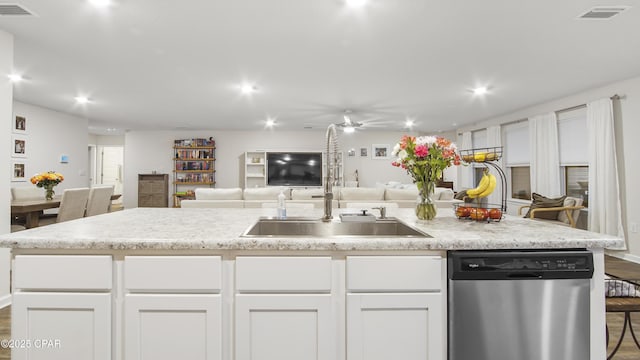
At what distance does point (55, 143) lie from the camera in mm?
5953

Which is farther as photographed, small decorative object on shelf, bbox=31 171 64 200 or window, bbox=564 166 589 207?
window, bbox=564 166 589 207

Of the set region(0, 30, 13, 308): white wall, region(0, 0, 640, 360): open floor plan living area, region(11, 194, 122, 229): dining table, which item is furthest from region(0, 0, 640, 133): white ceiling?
region(11, 194, 122, 229): dining table

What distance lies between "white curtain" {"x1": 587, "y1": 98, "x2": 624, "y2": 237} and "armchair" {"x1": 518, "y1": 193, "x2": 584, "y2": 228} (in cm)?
23

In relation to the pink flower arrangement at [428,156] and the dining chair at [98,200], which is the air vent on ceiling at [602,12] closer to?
the pink flower arrangement at [428,156]

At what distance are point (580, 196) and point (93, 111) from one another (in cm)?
873

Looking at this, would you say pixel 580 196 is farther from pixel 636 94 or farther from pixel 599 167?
pixel 636 94

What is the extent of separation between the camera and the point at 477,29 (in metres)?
2.60

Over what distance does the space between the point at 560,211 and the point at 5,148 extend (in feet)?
20.8

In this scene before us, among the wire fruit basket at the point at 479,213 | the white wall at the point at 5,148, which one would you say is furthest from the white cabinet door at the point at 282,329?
the white wall at the point at 5,148

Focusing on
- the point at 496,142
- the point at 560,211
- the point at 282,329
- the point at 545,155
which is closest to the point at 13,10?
the point at 282,329

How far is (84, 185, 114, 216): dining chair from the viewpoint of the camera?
406 centimetres

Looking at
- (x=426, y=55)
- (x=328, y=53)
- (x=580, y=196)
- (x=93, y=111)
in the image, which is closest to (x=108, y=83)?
(x=93, y=111)

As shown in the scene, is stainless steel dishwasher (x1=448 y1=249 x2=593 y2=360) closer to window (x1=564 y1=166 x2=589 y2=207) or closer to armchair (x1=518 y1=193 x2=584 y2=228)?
armchair (x1=518 y1=193 x2=584 y2=228)

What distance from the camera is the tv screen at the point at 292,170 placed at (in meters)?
8.32
